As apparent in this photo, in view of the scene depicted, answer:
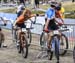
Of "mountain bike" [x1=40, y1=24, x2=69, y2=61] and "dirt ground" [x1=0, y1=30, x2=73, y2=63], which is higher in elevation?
"mountain bike" [x1=40, y1=24, x2=69, y2=61]

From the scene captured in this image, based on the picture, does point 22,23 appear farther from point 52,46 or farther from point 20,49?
point 52,46

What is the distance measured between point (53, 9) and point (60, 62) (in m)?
1.68

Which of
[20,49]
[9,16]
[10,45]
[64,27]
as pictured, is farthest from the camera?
[9,16]

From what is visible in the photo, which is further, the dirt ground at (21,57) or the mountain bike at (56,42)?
the dirt ground at (21,57)

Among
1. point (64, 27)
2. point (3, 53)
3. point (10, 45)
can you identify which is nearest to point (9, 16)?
point (10, 45)

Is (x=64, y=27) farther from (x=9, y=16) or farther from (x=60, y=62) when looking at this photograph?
(x=9, y=16)

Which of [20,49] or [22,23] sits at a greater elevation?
[22,23]

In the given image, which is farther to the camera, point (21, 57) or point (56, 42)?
point (21, 57)

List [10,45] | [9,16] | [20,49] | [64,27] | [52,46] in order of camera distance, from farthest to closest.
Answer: [9,16] < [10,45] < [20,49] < [64,27] < [52,46]

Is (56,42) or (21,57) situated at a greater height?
(56,42)

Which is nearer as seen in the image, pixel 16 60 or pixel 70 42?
pixel 16 60

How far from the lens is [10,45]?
48.4 ft

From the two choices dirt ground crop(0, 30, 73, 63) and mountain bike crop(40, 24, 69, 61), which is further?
dirt ground crop(0, 30, 73, 63)

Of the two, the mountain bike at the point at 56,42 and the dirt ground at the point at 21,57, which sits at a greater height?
the mountain bike at the point at 56,42
